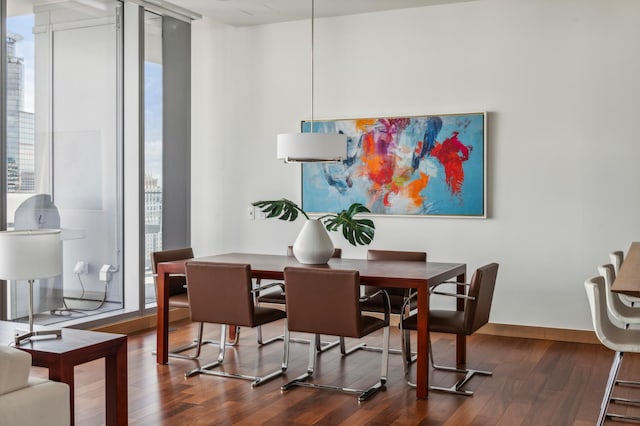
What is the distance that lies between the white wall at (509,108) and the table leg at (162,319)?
2.07 metres

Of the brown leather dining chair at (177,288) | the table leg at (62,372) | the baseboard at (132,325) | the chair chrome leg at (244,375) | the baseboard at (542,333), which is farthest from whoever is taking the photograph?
the baseboard at (132,325)

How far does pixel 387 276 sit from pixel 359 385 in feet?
2.44

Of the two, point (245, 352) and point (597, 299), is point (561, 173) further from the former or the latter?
point (245, 352)

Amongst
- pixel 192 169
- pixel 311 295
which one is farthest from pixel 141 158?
pixel 311 295

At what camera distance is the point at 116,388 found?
10.7 feet

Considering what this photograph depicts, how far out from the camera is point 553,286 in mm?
5941

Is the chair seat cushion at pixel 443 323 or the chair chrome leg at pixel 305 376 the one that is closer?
the chair seat cushion at pixel 443 323

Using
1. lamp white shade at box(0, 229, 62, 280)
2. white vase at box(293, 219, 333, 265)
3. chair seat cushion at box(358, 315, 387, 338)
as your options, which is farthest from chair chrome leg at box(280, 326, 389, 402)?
lamp white shade at box(0, 229, 62, 280)

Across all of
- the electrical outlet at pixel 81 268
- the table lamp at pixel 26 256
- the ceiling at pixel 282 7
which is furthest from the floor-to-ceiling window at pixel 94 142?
the table lamp at pixel 26 256

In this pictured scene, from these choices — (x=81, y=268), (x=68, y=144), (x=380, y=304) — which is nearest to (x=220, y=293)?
(x=380, y=304)

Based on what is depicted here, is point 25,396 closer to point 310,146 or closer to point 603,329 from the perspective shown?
point 603,329

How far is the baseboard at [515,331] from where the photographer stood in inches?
229

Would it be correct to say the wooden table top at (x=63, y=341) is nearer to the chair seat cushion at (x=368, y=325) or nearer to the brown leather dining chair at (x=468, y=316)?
the chair seat cushion at (x=368, y=325)

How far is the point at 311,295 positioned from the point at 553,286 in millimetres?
2611
